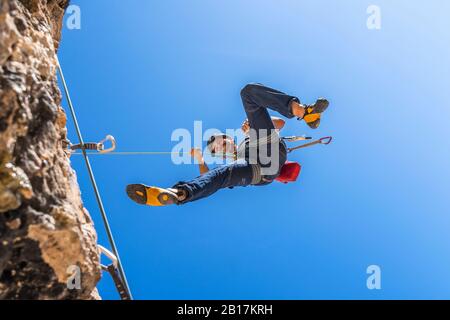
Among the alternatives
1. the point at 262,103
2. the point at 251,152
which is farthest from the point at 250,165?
the point at 262,103

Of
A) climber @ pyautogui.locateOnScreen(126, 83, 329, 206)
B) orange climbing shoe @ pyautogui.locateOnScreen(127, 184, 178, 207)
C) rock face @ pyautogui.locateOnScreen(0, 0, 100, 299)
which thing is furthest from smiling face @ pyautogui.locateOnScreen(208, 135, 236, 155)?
rock face @ pyautogui.locateOnScreen(0, 0, 100, 299)

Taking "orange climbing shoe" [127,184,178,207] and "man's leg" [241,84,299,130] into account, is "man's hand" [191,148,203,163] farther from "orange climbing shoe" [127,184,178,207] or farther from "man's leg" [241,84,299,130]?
"orange climbing shoe" [127,184,178,207]

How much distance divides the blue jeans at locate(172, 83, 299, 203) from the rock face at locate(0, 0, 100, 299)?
1.25m

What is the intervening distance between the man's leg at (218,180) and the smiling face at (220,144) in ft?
1.78

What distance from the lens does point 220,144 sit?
530cm

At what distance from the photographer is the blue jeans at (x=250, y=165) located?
4258 millimetres

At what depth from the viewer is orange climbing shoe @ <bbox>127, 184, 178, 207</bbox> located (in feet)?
12.9

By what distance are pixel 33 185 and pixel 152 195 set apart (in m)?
1.33

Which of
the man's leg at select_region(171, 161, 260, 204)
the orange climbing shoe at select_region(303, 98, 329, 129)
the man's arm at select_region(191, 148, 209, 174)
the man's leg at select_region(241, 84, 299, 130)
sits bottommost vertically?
the man's leg at select_region(171, 161, 260, 204)

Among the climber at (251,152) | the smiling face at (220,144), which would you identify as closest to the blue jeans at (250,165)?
the climber at (251,152)

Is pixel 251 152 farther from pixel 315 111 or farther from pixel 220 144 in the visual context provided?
pixel 315 111
